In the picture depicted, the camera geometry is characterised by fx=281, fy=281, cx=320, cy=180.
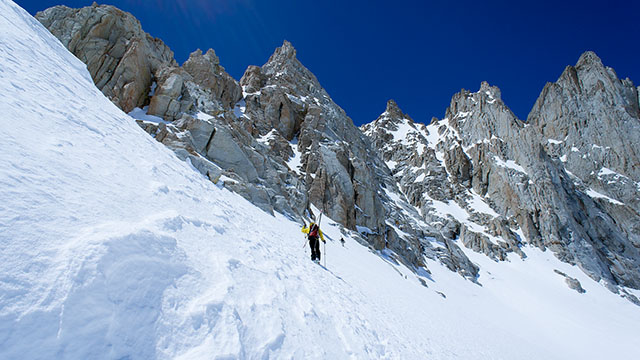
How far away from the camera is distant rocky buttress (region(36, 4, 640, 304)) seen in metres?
28.6

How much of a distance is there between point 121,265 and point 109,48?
4102 cm

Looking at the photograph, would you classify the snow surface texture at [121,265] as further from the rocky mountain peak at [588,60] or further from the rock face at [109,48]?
the rocky mountain peak at [588,60]

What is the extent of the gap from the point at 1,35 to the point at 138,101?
24.8 meters

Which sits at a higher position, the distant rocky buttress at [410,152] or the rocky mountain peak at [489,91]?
the rocky mountain peak at [489,91]

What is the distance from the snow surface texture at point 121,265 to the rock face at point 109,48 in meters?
22.9

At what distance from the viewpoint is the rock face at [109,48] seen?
1163 inches

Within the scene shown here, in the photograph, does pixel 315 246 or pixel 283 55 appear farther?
pixel 283 55

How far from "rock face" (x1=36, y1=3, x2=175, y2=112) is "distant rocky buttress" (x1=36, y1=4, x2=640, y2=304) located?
160mm

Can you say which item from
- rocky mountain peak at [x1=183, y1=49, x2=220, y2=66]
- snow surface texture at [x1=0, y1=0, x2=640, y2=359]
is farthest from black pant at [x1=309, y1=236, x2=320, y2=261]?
rocky mountain peak at [x1=183, y1=49, x2=220, y2=66]

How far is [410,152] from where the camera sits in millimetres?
101188

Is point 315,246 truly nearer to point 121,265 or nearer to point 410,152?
point 121,265

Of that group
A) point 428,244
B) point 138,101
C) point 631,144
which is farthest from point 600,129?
point 138,101

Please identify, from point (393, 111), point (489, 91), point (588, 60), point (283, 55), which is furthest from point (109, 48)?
point (588, 60)

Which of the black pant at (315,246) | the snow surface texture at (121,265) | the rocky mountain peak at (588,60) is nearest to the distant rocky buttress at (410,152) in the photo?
the rocky mountain peak at (588,60)
